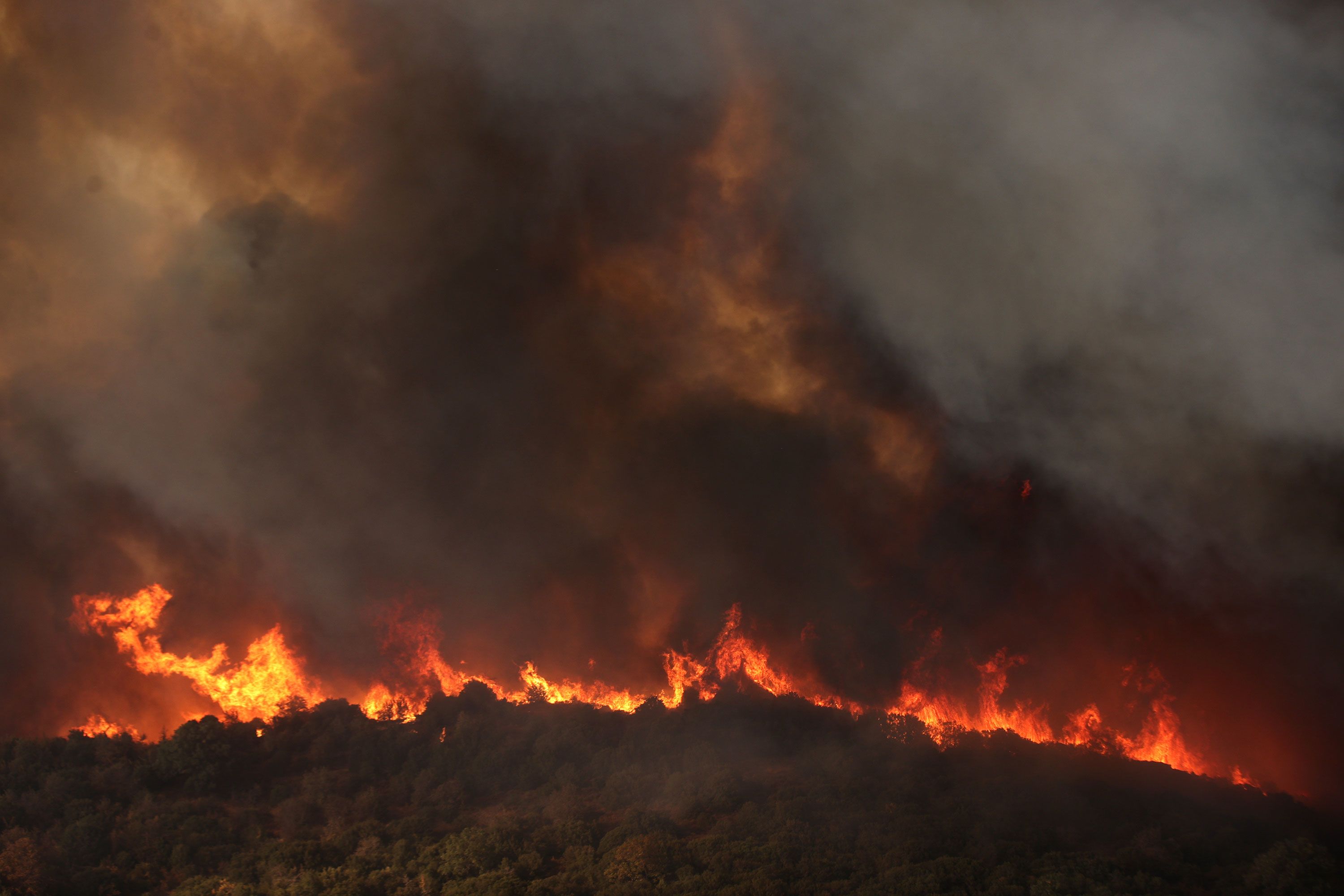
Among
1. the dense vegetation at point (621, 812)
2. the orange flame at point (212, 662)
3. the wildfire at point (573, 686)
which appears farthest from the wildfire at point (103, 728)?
the dense vegetation at point (621, 812)

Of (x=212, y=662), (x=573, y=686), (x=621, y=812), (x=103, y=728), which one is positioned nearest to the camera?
(x=621, y=812)

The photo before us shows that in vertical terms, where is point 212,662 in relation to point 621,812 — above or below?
above

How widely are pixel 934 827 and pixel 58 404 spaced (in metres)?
25.8

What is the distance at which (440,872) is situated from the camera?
56.0ft

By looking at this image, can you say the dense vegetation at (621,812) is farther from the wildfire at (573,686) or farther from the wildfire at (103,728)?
the wildfire at (103,728)

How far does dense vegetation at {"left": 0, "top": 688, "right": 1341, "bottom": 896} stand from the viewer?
54.1 ft

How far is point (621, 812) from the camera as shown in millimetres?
20375

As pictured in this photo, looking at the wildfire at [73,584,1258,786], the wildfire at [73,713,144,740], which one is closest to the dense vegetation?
the wildfire at [73,584,1258,786]

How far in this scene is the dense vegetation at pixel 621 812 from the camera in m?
16.5

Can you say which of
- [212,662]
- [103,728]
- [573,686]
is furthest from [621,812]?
[103,728]

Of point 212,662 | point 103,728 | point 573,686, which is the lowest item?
point 103,728

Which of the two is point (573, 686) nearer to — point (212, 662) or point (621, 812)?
point (621, 812)

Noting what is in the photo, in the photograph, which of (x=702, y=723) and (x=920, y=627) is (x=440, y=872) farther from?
(x=920, y=627)

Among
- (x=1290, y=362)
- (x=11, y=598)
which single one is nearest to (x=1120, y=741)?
(x=1290, y=362)
